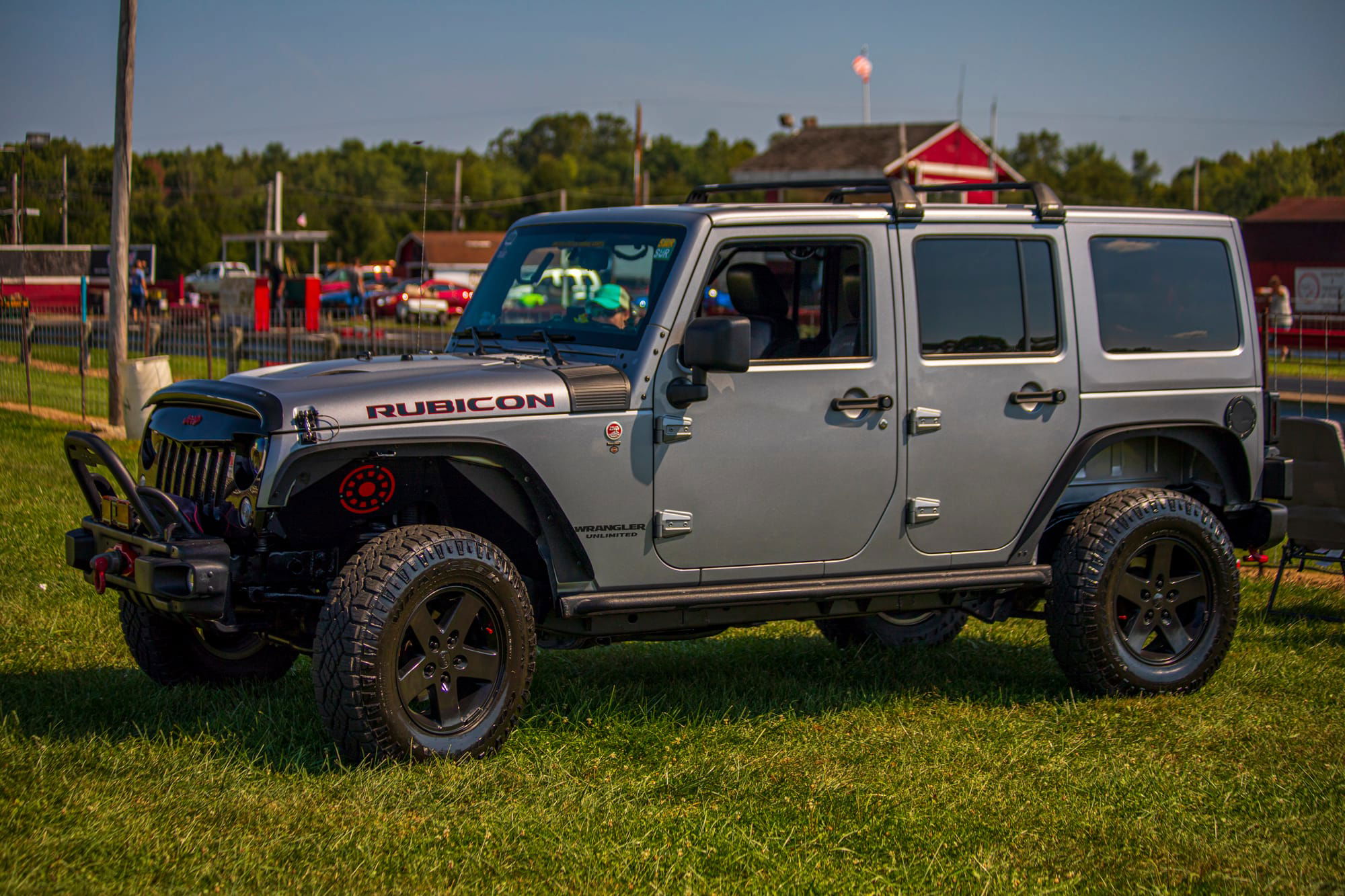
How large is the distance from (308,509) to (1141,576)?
150 inches

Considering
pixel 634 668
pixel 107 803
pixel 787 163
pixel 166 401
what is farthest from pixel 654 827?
pixel 787 163

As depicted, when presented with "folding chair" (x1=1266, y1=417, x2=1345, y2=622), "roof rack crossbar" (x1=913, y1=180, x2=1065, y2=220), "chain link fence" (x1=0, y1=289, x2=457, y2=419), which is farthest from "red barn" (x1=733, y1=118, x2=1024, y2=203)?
"roof rack crossbar" (x1=913, y1=180, x2=1065, y2=220)

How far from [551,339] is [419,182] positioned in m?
105

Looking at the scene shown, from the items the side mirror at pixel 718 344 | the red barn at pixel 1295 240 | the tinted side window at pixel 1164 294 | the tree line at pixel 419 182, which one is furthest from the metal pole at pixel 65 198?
the red barn at pixel 1295 240

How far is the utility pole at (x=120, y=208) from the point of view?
51.6 ft

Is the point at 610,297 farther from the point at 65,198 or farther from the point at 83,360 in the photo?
the point at 65,198

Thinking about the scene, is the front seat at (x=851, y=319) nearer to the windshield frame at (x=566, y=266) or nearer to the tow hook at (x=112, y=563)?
the windshield frame at (x=566, y=266)

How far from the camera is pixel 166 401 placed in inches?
221

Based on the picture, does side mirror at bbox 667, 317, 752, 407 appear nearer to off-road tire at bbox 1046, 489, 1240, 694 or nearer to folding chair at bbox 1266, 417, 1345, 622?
off-road tire at bbox 1046, 489, 1240, 694

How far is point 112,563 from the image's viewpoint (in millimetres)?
5102

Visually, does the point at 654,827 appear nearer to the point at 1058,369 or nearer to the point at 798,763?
the point at 798,763

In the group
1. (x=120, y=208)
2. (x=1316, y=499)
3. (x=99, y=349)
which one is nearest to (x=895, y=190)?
(x=1316, y=499)

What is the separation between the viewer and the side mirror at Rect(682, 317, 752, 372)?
5168mm

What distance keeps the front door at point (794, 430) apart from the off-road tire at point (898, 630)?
5.22ft
